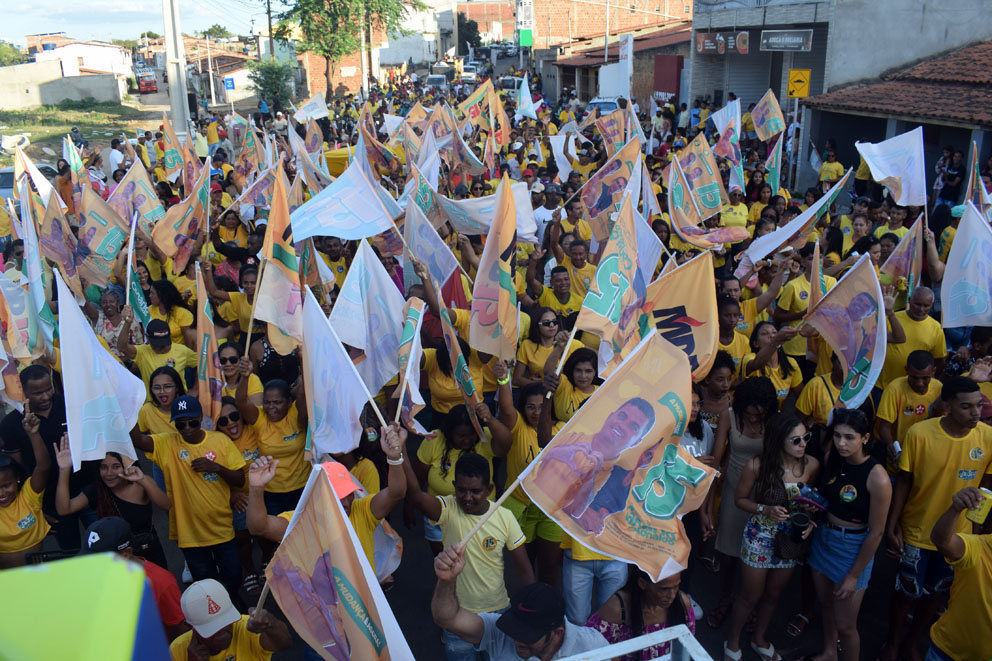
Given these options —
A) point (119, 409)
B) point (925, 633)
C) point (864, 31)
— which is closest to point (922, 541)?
point (925, 633)

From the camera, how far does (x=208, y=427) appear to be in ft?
16.8

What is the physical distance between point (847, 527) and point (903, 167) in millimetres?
5791

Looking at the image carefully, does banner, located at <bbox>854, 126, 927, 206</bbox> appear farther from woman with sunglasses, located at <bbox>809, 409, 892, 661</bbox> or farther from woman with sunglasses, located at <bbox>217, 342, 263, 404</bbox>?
woman with sunglasses, located at <bbox>217, 342, 263, 404</bbox>

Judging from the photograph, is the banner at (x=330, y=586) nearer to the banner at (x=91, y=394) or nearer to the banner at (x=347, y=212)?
the banner at (x=91, y=394)

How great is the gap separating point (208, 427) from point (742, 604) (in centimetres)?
340

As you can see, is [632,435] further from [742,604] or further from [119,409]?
[119,409]

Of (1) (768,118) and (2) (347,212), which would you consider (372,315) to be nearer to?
(2) (347,212)

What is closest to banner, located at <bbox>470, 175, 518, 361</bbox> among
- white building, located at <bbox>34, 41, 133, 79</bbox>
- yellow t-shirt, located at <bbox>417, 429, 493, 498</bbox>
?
yellow t-shirt, located at <bbox>417, 429, 493, 498</bbox>

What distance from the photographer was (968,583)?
141 inches

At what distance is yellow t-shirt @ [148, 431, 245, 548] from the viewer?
469cm

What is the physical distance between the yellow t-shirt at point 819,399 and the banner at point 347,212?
3.59 m

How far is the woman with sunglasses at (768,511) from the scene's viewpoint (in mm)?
4227

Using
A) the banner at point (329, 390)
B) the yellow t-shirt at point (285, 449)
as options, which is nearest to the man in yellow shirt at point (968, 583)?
the banner at point (329, 390)

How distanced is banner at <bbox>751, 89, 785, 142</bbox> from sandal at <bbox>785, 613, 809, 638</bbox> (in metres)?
10.1
